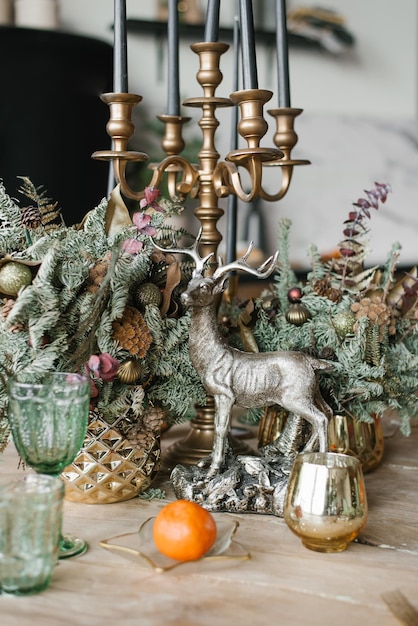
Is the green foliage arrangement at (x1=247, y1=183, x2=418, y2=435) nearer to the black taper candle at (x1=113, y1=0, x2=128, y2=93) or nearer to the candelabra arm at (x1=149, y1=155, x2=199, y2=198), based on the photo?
the candelabra arm at (x1=149, y1=155, x2=199, y2=198)

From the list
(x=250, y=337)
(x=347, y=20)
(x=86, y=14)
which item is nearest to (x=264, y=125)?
(x=250, y=337)

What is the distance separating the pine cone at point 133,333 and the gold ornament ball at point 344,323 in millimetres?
300

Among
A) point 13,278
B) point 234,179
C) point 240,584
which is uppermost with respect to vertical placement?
point 234,179

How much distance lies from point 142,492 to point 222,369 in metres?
0.22

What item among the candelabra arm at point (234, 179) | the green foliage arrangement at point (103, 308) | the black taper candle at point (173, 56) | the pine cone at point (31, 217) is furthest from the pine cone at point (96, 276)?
the black taper candle at point (173, 56)

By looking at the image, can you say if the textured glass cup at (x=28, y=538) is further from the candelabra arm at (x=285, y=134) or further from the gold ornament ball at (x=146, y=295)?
the candelabra arm at (x=285, y=134)

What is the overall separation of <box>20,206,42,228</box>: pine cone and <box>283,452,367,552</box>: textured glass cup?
1.62ft

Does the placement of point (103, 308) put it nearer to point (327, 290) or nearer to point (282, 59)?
point (327, 290)

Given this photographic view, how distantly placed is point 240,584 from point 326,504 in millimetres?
131

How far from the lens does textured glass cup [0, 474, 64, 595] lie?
705 millimetres

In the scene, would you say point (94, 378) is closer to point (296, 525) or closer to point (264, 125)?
point (296, 525)

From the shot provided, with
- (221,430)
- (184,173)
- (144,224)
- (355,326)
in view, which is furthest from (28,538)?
(184,173)

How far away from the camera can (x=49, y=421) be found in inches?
32.2

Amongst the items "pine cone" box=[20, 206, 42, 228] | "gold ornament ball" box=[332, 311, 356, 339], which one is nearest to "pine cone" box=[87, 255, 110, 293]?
"pine cone" box=[20, 206, 42, 228]
